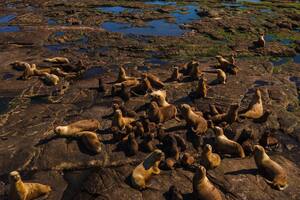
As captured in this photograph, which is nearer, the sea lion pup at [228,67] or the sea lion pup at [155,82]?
the sea lion pup at [155,82]

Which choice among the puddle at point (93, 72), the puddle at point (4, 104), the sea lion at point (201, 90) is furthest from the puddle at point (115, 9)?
the sea lion at point (201, 90)

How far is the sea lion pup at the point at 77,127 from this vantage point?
1258 cm

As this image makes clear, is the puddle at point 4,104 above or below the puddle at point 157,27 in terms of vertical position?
below

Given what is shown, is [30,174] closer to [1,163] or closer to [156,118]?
[1,163]

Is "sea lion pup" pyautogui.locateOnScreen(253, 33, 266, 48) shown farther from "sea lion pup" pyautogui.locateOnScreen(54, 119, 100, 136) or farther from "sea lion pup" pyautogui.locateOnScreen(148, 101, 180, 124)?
"sea lion pup" pyautogui.locateOnScreen(54, 119, 100, 136)

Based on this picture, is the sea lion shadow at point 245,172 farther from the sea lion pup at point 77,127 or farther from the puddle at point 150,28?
the puddle at point 150,28

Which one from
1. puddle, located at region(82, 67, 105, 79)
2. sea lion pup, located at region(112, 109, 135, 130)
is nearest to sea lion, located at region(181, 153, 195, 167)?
sea lion pup, located at region(112, 109, 135, 130)

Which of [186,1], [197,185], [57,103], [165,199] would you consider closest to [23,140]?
[57,103]

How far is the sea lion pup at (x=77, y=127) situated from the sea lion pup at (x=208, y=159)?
438 centimetres

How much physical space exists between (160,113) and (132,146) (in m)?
2.36

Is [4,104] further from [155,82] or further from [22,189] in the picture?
[22,189]

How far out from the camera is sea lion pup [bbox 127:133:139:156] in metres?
11.7

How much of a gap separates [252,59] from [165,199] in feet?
49.6

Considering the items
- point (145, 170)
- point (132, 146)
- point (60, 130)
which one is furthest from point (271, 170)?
point (60, 130)
